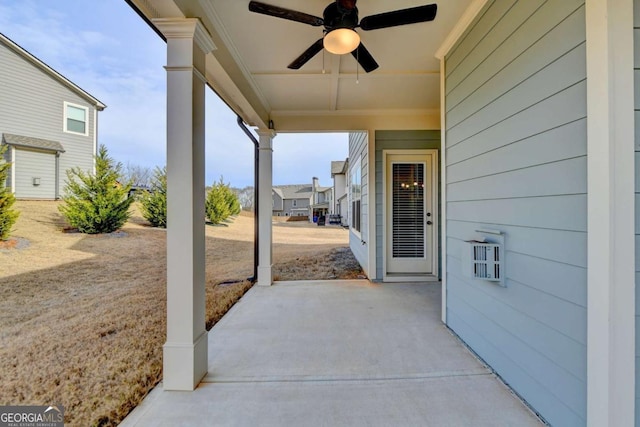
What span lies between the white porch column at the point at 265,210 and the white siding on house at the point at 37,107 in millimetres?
5549

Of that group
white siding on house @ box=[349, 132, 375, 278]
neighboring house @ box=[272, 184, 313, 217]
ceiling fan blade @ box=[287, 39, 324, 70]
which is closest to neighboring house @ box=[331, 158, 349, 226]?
neighboring house @ box=[272, 184, 313, 217]

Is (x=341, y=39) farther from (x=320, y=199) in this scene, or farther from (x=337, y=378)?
(x=320, y=199)

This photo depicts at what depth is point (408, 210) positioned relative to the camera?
14.5ft

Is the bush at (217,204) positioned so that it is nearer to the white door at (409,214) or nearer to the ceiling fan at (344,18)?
the white door at (409,214)

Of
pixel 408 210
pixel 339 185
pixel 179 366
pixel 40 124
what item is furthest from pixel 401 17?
pixel 339 185

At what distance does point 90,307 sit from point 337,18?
4.03m

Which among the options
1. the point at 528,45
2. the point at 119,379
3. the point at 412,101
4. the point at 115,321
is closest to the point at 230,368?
the point at 119,379

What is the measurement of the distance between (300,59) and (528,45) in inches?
62.5

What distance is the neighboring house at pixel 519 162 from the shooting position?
1085 mm

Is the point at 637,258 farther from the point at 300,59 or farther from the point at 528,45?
the point at 300,59

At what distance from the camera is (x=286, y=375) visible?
1.85 metres

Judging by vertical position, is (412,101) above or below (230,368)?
above

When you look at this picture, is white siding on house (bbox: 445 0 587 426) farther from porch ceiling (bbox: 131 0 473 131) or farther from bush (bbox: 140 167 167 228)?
bush (bbox: 140 167 167 228)

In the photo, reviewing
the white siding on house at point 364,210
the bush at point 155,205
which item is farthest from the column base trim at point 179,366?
the bush at point 155,205
